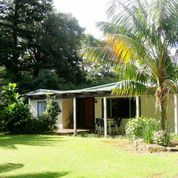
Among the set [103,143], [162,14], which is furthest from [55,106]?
[162,14]

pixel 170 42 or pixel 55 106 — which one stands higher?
pixel 170 42

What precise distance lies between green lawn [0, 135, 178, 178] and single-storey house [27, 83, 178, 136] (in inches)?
194

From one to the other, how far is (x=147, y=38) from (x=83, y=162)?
5979 mm

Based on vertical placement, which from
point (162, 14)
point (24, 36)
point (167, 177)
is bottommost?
point (167, 177)

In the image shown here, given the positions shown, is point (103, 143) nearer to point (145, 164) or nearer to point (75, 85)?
point (145, 164)

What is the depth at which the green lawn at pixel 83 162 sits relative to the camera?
10.3 meters

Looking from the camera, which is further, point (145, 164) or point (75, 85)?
point (75, 85)

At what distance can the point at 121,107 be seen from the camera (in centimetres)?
2423

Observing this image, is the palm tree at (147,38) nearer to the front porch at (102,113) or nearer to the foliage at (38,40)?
the front porch at (102,113)

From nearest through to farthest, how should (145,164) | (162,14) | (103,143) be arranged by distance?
(145,164) < (162,14) < (103,143)

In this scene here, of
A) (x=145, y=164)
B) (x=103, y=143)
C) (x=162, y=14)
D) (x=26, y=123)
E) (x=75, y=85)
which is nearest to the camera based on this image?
(x=145, y=164)

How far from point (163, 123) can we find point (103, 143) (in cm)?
340

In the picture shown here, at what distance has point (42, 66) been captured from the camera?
39.5 m

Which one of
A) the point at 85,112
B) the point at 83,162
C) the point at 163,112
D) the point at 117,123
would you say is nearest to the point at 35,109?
the point at 85,112
